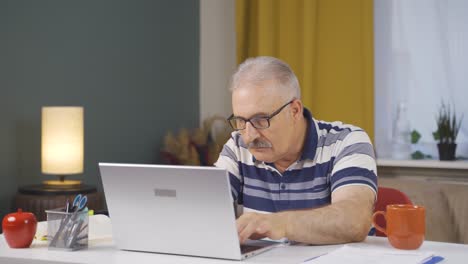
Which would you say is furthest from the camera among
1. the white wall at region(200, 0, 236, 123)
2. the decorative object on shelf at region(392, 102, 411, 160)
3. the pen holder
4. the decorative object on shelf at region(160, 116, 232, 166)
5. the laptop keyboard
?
the white wall at region(200, 0, 236, 123)

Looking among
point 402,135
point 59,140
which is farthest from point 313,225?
point 402,135

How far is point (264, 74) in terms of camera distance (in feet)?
6.80

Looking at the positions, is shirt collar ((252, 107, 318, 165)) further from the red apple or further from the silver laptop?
the red apple

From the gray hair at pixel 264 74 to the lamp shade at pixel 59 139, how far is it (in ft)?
4.60

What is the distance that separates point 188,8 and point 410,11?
55.3 inches

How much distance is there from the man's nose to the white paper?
19.4 inches

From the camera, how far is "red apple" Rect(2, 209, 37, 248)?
5.83 feet

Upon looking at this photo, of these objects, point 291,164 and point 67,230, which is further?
point 291,164

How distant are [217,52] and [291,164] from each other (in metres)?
2.61

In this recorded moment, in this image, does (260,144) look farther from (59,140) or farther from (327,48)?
(327,48)

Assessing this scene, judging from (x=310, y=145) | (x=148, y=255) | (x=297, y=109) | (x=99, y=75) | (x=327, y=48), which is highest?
(x=327, y=48)

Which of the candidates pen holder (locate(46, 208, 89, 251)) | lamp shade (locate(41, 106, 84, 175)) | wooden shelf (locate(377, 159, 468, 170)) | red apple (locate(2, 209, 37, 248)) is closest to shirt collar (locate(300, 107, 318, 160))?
pen holder (locate(46, 208, 89, 251))

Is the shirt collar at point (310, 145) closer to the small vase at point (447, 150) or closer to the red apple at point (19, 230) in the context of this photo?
the red apple at point (19, 230)

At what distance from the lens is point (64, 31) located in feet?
12.3
